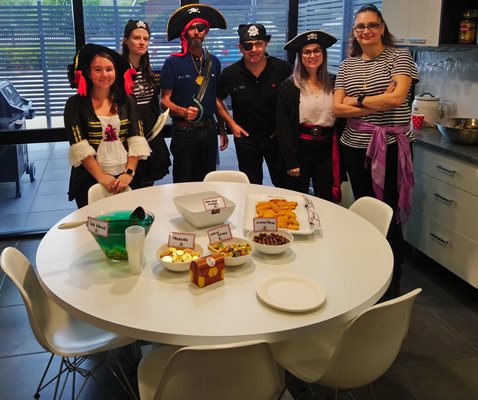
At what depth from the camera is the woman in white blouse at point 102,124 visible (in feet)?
8.74

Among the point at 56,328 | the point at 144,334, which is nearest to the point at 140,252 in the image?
the point at 144,334

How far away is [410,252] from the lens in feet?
11.9

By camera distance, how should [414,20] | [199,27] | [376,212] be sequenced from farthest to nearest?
[414,20], [199,27], [376,212]

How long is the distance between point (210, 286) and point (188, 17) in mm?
2060

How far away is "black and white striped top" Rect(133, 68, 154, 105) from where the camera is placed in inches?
123

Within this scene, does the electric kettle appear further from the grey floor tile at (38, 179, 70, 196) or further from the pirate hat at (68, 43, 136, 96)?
the grey floor tile at (38, 179, 70, 196)

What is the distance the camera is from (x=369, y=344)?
4.97 ft

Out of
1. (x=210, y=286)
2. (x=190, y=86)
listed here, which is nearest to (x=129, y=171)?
(x=190, y=86)

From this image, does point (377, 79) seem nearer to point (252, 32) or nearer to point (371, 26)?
point (371, 26)

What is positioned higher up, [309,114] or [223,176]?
[309,114]

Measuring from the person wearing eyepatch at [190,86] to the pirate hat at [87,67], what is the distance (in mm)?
407

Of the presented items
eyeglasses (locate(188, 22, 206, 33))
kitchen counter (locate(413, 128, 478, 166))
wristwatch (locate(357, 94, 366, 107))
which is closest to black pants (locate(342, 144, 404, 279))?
wristwatch (locate(357, 94, 366, 107))

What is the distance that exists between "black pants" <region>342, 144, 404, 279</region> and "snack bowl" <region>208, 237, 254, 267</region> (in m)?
1.34

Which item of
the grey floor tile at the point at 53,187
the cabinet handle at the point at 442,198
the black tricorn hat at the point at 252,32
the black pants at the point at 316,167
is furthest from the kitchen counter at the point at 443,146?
the grey floor tile at the point at 53,187
